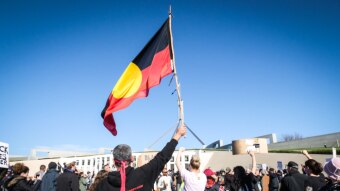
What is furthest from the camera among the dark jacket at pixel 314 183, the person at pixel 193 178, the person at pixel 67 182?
the person at pixel 67 182

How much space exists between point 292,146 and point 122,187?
34.9 meters

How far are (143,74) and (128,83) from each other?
0.42 metres

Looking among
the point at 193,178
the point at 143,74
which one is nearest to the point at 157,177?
the point at 193,178

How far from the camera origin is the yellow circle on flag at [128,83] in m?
6.64

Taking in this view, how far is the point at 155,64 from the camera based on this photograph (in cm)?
702

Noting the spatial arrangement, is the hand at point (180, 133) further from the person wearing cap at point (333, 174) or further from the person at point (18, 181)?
the person at point (18, 181)

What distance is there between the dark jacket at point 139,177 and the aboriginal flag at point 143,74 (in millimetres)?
3495

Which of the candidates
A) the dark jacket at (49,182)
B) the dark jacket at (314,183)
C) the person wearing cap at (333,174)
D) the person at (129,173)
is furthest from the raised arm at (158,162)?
the dark jacket at (49,182)

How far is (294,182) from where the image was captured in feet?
19.0

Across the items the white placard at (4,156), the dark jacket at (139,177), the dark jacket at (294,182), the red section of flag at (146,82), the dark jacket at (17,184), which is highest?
the red section of flag at (146,82)

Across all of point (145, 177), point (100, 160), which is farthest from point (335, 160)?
point (100, 160)

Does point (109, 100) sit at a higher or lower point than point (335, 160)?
higher

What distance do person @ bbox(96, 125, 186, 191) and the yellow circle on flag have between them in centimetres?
371

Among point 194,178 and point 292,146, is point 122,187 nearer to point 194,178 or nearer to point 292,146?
point 194,178
